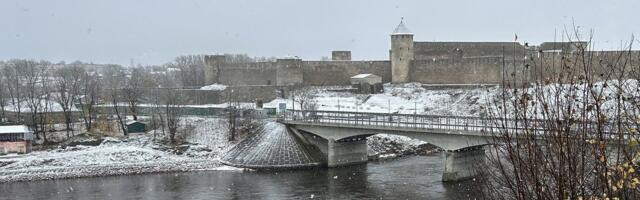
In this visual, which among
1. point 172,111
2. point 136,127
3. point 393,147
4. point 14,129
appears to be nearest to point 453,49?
point 393,147

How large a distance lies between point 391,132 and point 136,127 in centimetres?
2144

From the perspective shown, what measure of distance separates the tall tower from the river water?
26.1m

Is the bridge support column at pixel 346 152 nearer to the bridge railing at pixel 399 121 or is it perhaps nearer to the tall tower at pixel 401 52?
the bridge railing at pixel 399 121

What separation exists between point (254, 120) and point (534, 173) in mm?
42937

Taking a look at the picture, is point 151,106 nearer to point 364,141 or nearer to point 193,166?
point 193,166

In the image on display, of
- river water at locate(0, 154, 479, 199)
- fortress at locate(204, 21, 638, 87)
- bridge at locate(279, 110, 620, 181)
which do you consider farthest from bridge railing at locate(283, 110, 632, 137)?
fortress at locate(204, 21, 638, 87)

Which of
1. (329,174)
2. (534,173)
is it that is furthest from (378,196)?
(534,173)

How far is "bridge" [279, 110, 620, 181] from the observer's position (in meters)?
34.6

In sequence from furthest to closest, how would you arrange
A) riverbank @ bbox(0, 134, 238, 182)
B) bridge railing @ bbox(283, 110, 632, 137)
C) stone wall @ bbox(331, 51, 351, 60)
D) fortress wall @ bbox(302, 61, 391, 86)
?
stone wall @ bbox(331, 51, 351, 60)
fortress wall @ bbox(302, 61, 391, 86)
riverbank @ bbox(0, 134, 238, 182)
bridge railing @ bbox(283, 110, 632, 137)

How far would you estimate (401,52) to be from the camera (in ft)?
217

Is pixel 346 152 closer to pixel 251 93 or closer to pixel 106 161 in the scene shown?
pixel 106 161

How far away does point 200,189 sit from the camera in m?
33.8

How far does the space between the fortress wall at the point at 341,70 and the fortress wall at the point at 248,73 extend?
3.98 metres

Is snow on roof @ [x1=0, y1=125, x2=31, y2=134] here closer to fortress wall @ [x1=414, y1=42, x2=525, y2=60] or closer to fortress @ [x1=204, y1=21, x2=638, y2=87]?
fortress @ [x1=204, y1=21, x2=638, y2=87]
